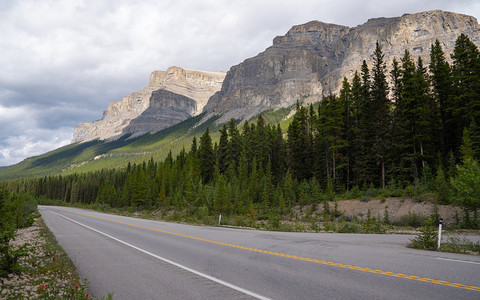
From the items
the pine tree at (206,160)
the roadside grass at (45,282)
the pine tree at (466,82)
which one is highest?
the pine tree at (466,82)

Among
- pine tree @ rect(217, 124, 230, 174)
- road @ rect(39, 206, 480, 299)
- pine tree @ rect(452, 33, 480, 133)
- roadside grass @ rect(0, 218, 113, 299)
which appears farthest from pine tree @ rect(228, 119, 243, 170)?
roadside grass @ rect(0, 218, 113, 299)

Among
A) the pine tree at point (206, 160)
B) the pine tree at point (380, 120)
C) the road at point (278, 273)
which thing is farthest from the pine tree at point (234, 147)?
the road at point (278, 273)

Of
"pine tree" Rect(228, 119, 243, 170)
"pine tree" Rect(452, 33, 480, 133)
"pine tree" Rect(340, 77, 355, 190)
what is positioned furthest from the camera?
"pine tree" Rect(228, 119, 243, 170)

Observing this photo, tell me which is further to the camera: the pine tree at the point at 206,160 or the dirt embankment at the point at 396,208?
the pine tree at the point at 206,160

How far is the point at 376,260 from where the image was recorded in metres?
7.76

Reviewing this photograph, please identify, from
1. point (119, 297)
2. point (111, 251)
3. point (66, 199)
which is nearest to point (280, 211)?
point (111, 251)

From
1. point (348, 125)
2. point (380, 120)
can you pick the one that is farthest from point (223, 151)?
point (380, 120)

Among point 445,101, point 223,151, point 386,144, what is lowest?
point 386,144

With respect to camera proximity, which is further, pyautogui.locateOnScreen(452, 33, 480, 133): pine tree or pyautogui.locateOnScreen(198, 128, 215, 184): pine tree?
pyautogui.locateOnScreen(198, 128, 215, 184): pine tree

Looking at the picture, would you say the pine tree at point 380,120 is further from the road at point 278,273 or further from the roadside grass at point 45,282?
the roadside grass at point 45,282

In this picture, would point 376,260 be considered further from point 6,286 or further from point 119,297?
point 6,286

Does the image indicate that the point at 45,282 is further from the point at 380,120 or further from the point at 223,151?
the point at 223,151

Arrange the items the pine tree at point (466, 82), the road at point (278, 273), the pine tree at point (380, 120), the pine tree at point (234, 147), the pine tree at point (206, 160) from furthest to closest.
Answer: the pine tree at point (206, 160), the pine tree at point (234, 147), the pine tree at point (380, 120), the pine tree at point (466, 82), the road at point (278, 273)

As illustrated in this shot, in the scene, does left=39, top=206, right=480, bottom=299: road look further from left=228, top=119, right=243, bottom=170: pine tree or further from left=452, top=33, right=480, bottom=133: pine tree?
left=228, top=119, right=243, bottom=170: pine tree
